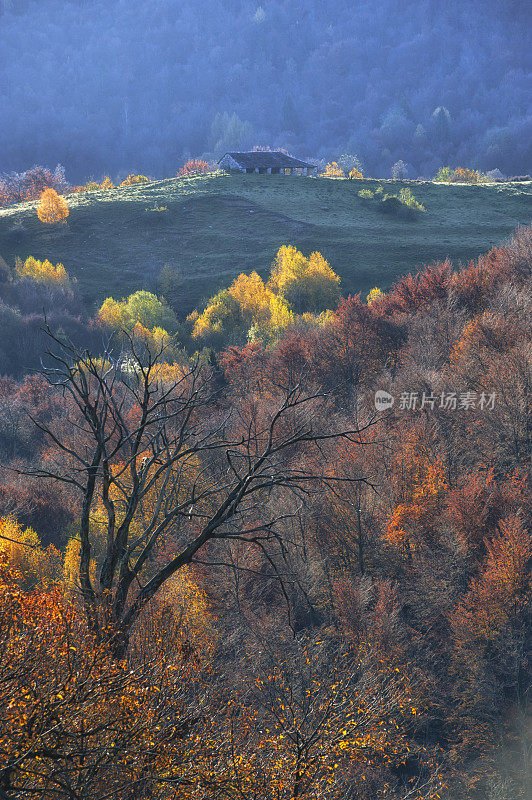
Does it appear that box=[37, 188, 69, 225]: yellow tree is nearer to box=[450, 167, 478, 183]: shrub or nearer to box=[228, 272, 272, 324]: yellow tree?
box=[228, 272, 272, 324]: yellow tree

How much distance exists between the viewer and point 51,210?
105375mm

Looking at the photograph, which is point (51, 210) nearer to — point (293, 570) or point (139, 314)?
point (139, 314)

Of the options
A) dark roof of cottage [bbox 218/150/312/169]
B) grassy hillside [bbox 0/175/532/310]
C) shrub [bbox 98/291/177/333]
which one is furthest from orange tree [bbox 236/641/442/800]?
dark roof of cottage [bbox 218/150/312/169]

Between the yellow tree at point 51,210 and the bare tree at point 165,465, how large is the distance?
34604 millimetres

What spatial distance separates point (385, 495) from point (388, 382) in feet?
52.2

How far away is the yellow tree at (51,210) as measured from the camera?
10469cm

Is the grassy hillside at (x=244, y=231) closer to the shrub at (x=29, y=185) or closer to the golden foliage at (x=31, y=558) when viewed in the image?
the shrub at (x=29, y=185)

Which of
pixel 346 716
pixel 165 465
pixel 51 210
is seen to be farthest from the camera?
pixel 51 210

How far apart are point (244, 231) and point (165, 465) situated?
322ft

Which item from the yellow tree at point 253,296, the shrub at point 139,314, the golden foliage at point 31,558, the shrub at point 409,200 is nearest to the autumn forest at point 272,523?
the golden foliage at point 31,558

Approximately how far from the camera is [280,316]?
3155 inches

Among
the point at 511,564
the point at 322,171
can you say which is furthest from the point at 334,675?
the point at 322,171

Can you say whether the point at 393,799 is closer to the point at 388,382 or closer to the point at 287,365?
the point at 388,382

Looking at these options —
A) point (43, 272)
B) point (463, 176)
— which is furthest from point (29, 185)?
point (463, 176)
